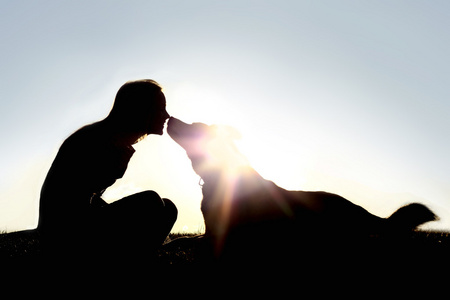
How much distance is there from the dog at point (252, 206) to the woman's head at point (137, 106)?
172 cm

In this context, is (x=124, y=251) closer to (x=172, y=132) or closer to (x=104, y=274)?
(x=104, y=274)

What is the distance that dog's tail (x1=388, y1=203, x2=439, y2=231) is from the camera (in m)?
4.72

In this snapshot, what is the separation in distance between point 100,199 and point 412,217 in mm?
4324

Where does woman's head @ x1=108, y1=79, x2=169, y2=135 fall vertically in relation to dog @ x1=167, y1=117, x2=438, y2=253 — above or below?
above

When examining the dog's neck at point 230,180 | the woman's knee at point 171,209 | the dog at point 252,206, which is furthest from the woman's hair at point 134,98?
the dog's neck at point 230,180

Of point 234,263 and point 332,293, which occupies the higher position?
point 332,293

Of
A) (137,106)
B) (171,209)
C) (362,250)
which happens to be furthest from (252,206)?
(137,106)

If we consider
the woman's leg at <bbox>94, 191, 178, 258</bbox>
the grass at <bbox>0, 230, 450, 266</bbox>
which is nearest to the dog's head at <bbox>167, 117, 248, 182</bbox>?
the grass at <bbox>0, 230, 450, 266</bbox>

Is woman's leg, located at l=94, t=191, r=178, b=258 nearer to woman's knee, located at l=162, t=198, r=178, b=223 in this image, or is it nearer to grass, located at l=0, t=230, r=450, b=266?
woman's knee, located at l=162, t=198, r=178, b=223

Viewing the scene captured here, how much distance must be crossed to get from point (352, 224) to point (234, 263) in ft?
7.32

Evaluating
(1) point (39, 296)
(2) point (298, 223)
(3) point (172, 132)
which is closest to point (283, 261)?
(2) point (298, 223)

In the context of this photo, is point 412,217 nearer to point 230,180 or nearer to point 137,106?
point 230,180

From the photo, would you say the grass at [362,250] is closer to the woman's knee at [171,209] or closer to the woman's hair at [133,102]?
the woman's knee at [171,209]

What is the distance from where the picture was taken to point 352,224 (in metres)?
4.60
